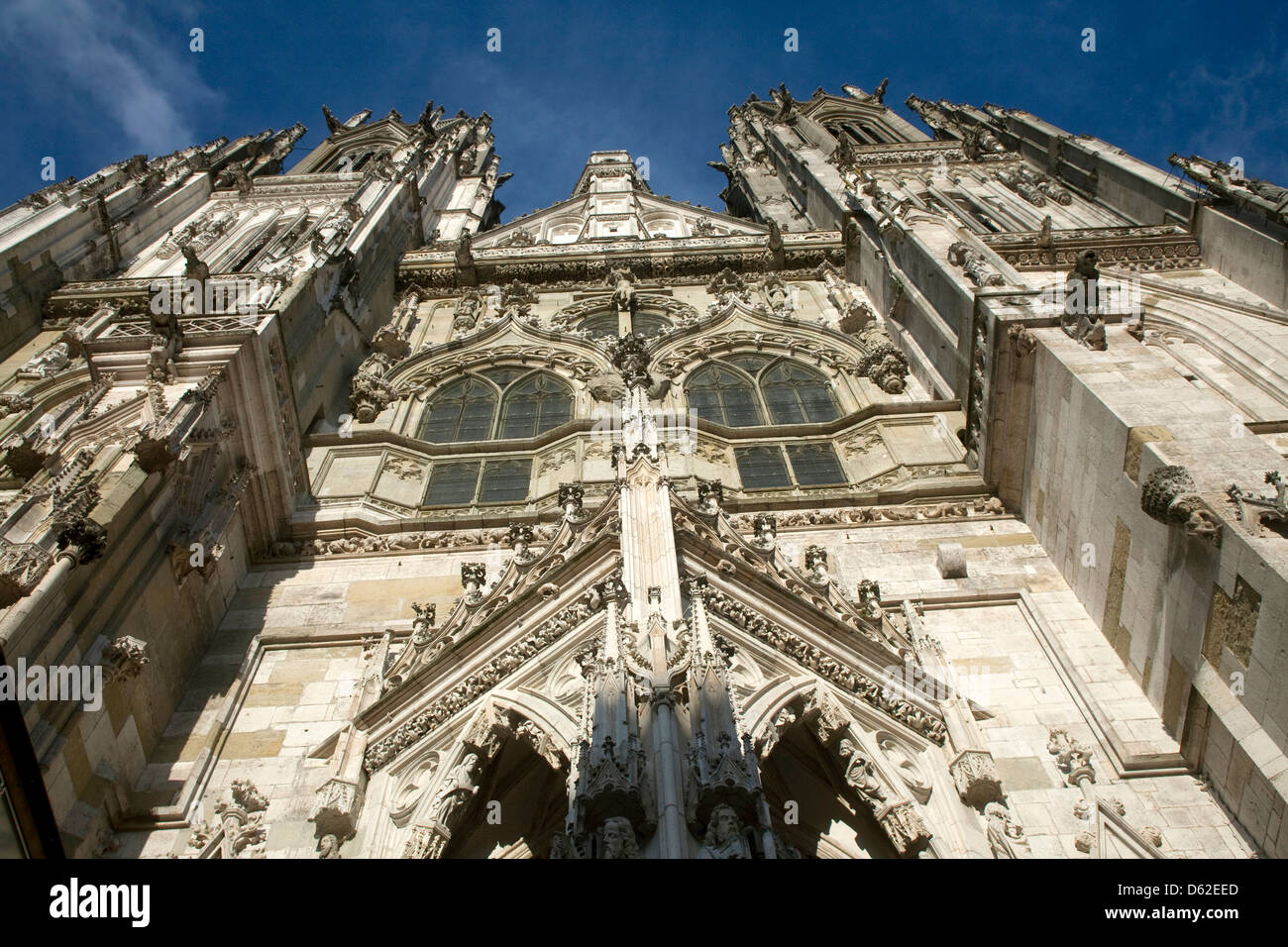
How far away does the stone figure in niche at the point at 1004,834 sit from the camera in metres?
7.44

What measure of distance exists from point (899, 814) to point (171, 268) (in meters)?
19.6

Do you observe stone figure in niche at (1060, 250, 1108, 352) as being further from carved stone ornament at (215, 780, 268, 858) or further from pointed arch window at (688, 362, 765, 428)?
carved stone ornament at (215, 780, 268, 858)

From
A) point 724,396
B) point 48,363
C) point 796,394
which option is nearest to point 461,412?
point 724,396

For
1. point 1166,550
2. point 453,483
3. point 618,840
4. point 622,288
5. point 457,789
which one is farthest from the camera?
point 622,288

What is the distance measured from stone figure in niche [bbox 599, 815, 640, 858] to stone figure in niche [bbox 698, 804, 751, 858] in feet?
Result: 1.28

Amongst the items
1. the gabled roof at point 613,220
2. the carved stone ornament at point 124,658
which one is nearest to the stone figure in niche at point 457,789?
the carved stone ornament at point 124,658

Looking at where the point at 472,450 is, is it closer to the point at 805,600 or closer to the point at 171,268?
the point at 805,600

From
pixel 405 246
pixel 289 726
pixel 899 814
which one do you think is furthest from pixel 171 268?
pixel 899 814

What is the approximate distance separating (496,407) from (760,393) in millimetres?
4433

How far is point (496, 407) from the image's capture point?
1700cm

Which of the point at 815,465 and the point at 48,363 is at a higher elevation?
the point at 48,363

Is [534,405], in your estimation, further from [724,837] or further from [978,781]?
[724,837]

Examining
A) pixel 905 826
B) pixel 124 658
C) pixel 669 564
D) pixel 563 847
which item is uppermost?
pixel 669 564

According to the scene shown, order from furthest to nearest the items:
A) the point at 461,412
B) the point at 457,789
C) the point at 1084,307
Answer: the point at 461,412 < the point at 1084,307 < the point at 457,789
